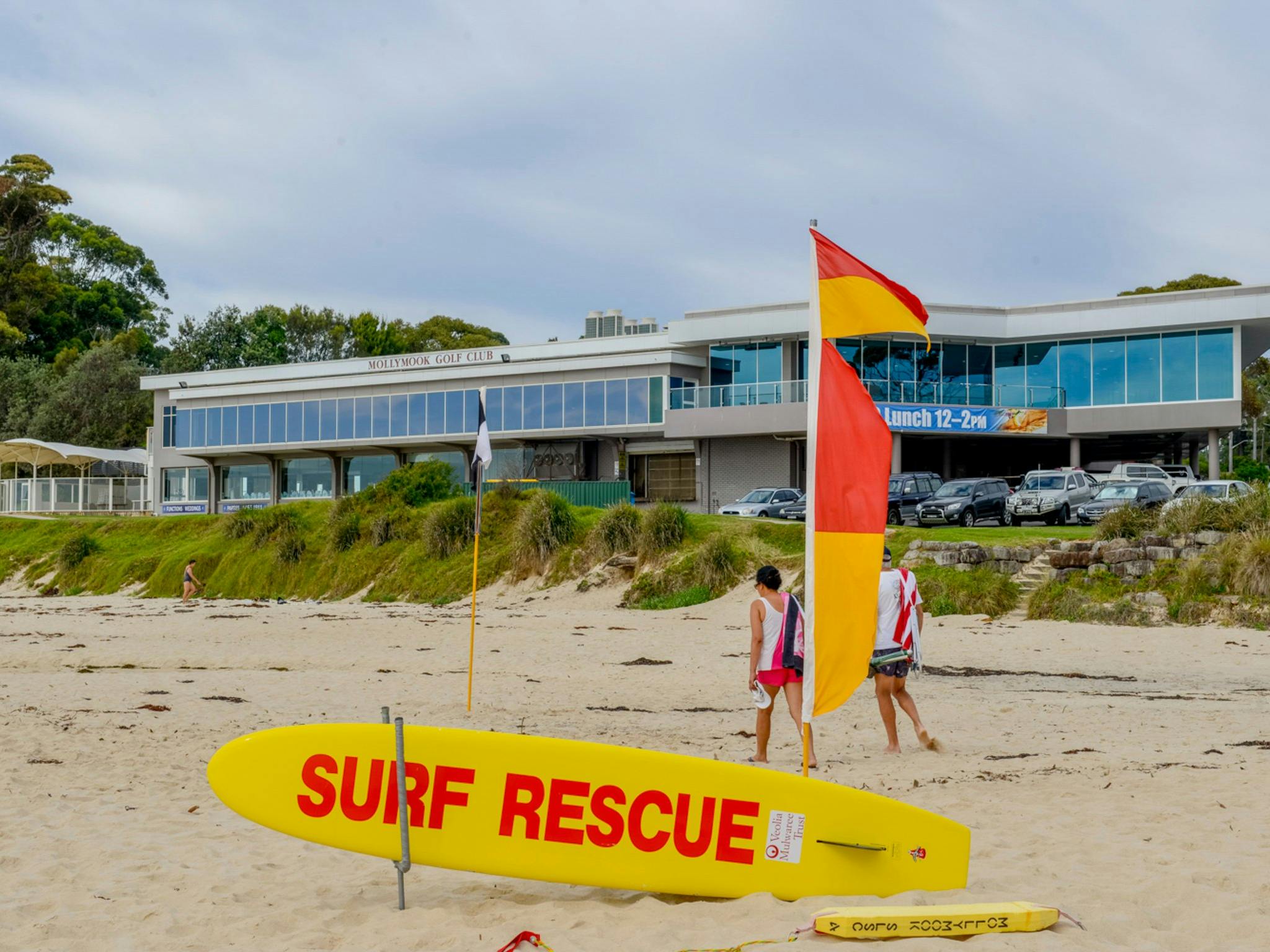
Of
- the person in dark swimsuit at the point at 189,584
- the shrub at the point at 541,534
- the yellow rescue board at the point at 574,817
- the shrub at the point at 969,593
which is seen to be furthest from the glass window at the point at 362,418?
the yellow rescue board at the point at 574,817

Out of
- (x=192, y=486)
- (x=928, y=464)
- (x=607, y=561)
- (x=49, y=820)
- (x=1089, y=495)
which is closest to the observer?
(x=49, y=820)

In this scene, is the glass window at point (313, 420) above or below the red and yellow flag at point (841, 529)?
above

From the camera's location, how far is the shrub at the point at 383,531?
1273 inches

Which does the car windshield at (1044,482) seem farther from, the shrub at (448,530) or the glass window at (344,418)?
the glass window at (344,418)

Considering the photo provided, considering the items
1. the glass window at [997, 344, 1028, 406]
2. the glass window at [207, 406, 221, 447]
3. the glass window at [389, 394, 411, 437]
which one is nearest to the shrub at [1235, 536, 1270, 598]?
the glass window at [997, 344, 1028, 406]

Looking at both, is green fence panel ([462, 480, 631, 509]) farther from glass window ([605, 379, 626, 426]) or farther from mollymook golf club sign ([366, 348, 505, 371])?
mollymook golf club sign ([366, 348, 505, 371])

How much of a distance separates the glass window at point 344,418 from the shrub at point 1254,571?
37403 mm

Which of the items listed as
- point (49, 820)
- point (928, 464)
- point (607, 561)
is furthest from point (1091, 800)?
point (928, 464)

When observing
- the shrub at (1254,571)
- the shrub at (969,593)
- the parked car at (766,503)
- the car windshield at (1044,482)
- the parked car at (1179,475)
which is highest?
the parked car at (1179,475)

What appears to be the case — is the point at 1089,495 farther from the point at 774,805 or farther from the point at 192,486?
the point at 192,486

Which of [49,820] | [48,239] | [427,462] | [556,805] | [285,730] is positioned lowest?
[49,820]

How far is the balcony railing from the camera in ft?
131

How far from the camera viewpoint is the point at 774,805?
20.4ft

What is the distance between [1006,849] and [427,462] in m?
29.8
